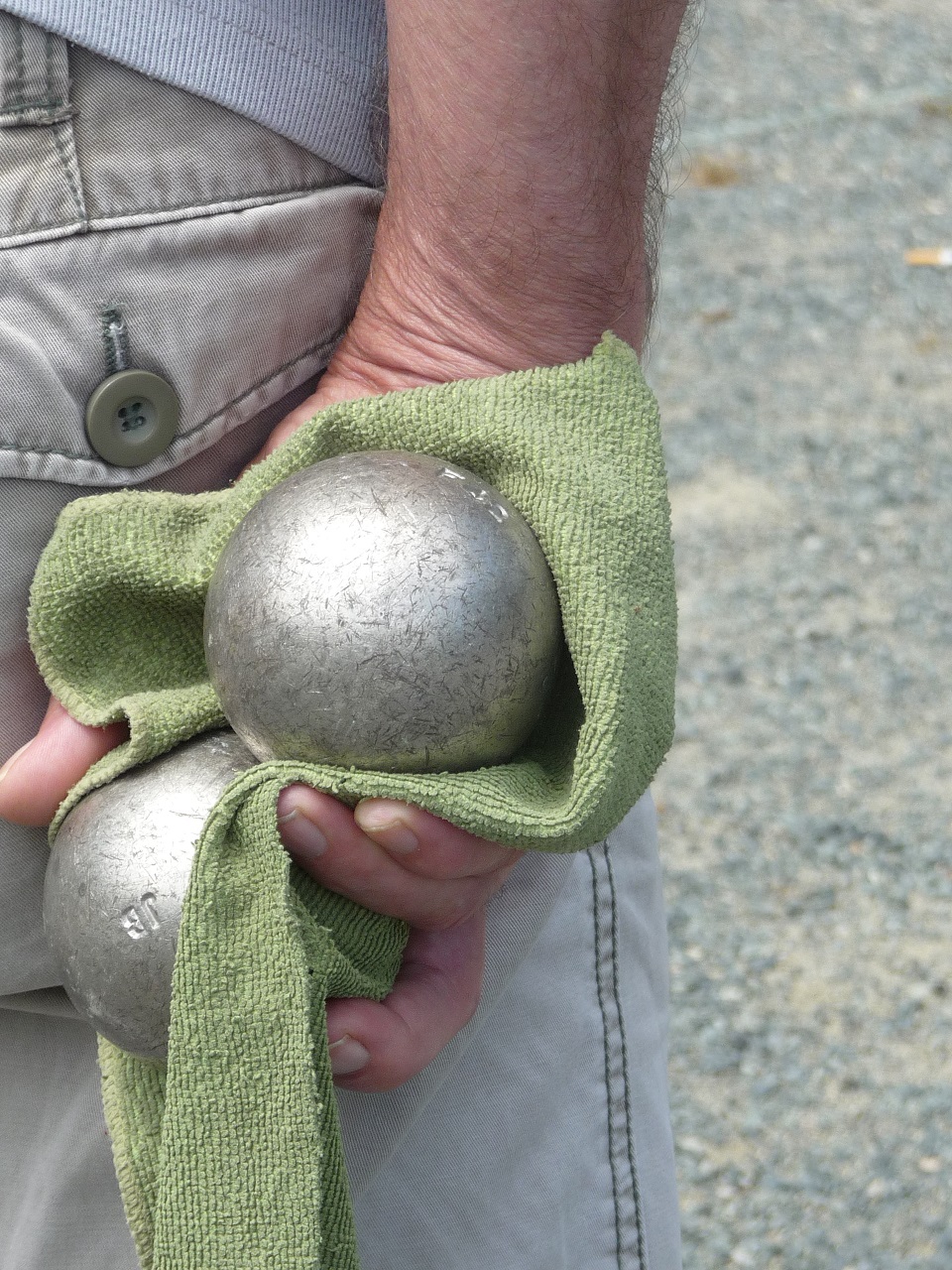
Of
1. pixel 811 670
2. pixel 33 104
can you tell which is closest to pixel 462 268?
pixel 33 104

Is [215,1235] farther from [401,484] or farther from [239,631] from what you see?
[401,484]

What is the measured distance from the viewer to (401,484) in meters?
0.96

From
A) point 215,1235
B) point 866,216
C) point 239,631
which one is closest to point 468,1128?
point 215,1235

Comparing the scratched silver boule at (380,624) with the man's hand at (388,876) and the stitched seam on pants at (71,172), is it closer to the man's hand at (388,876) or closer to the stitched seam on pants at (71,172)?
the man's hand at (388,876)

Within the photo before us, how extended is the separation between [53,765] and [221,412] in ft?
0.97

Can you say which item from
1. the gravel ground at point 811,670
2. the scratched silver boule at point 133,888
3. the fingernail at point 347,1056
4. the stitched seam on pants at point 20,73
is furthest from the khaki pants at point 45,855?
the gravel ground at point 811,670

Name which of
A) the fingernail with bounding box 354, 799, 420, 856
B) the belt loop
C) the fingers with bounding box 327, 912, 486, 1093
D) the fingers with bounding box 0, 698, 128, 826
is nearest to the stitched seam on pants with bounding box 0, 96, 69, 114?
the belt loop

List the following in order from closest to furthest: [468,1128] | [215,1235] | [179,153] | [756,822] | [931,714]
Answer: [215,1235], [179,153], [468,1128], [756,822], [931,714]

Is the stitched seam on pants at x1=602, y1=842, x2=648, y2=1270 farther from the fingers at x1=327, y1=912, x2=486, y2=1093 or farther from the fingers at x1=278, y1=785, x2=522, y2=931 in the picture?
the fingers at x1=278, y1=785, x2=522, y2=931

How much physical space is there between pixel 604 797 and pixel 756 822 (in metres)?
2.02

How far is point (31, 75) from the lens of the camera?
3.34 feet

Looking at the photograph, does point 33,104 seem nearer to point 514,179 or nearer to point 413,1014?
point 514,179

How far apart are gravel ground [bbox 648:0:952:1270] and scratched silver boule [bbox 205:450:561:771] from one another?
1.77 m

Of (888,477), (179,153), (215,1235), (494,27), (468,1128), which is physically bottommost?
(888,477)
